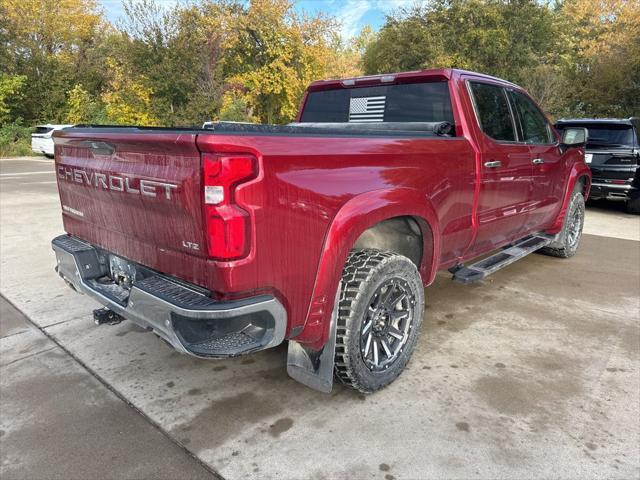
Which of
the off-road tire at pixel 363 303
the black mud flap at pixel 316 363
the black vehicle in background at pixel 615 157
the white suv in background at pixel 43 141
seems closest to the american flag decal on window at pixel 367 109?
the off-road tire at pixel 363 303

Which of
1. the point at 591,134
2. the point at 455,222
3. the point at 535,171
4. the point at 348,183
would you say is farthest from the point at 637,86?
the point at 348,183

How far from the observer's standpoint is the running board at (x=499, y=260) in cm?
358

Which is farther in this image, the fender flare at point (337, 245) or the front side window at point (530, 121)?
the front side window at point (530, 121)

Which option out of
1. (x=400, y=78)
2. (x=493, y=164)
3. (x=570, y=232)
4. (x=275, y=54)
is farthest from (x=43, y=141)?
(x=493, y=164)

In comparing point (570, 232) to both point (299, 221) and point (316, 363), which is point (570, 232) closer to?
point (316, 363)

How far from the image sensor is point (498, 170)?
3.74 metres

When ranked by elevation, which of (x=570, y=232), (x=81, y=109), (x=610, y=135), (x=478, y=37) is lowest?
(x=570, y=232)

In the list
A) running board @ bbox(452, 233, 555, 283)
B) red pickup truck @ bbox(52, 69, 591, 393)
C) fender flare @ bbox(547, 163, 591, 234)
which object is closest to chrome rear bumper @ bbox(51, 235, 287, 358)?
red pickup truck @ bbox(52, 69, 591, 393)

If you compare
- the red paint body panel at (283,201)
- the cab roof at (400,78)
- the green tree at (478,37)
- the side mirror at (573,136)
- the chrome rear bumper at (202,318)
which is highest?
the green tree at (478,37)

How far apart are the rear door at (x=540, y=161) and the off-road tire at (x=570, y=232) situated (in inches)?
18.2

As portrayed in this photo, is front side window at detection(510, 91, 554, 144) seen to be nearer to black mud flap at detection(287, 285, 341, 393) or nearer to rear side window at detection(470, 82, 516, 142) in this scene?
rear side window at detection(470, 82, 516, 142)

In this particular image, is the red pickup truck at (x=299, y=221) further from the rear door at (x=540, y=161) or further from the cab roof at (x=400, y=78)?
the rear door at (x=540, y=161)

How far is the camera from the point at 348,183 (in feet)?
7.89

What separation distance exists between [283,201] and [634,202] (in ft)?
28.7
